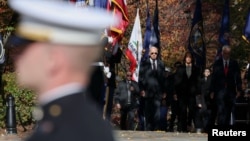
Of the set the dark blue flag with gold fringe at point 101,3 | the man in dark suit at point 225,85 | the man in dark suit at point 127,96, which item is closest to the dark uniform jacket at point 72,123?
the man in dark suit at point 225,85

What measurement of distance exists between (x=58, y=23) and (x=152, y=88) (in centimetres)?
1512

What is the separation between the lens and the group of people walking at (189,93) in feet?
55.9

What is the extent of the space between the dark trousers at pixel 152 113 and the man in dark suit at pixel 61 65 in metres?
15.2

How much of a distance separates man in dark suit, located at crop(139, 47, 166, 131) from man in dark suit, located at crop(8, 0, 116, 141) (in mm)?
14670

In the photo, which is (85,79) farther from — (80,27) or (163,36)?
(163,36)

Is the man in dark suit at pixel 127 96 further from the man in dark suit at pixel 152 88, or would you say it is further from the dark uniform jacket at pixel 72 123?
the dark uniform jacket at pixel 72 123

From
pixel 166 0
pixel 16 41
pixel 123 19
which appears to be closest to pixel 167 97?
pixel 123 19

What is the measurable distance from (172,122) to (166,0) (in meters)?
11.8

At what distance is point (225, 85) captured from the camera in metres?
17.2

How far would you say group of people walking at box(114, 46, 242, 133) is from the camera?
1703 cm

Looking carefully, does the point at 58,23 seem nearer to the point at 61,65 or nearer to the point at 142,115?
the point at 61,65

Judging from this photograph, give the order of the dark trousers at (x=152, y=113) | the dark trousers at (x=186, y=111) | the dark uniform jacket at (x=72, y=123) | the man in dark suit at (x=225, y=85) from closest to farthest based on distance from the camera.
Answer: the dark uniform jacket at (x=72, y=123) < the man in dark suit at (x=225, y=85) < the dark trousers at (x=186, y=111) < the dark trousers at (x=152, y=113)

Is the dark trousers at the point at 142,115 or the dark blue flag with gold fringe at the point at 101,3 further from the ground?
the dark blue flag with gold fringe at the point at 101,3

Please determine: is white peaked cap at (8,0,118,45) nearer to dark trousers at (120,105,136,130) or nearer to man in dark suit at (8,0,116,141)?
man in dark suit at (8,0,116,141)
